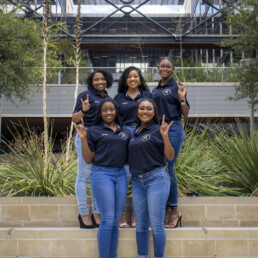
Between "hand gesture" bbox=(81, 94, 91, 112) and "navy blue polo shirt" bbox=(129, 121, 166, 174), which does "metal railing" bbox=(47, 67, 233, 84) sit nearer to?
"hand gesture" bbox=(81, 94, 91, 112)

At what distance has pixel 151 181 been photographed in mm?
3521

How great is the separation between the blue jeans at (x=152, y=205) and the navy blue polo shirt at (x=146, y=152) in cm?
7

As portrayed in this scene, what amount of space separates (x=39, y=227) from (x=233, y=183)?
2.91 metres

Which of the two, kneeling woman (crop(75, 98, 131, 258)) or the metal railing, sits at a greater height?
the metal railing

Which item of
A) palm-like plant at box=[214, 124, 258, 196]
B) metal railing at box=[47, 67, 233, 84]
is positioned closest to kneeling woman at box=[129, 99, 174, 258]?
palm-like plant at box=[214, 124, 258, 196]

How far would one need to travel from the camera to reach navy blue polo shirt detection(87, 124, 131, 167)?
3.62m

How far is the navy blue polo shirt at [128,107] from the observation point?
414 cm

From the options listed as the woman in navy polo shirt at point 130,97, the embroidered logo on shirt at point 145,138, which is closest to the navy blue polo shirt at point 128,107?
the woman in navy polo shirt at point 130,97

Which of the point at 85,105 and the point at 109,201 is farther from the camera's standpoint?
the point at 85,105

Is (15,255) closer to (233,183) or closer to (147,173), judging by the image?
(147,173)

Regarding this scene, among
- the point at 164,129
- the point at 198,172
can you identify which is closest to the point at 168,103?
the point at 164,129

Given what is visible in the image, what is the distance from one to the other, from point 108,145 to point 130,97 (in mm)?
827

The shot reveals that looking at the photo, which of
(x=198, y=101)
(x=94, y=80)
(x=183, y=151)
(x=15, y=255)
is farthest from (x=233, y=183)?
(x=198, y=101)

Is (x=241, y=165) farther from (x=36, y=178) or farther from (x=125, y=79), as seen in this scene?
(x=36, y=178)
